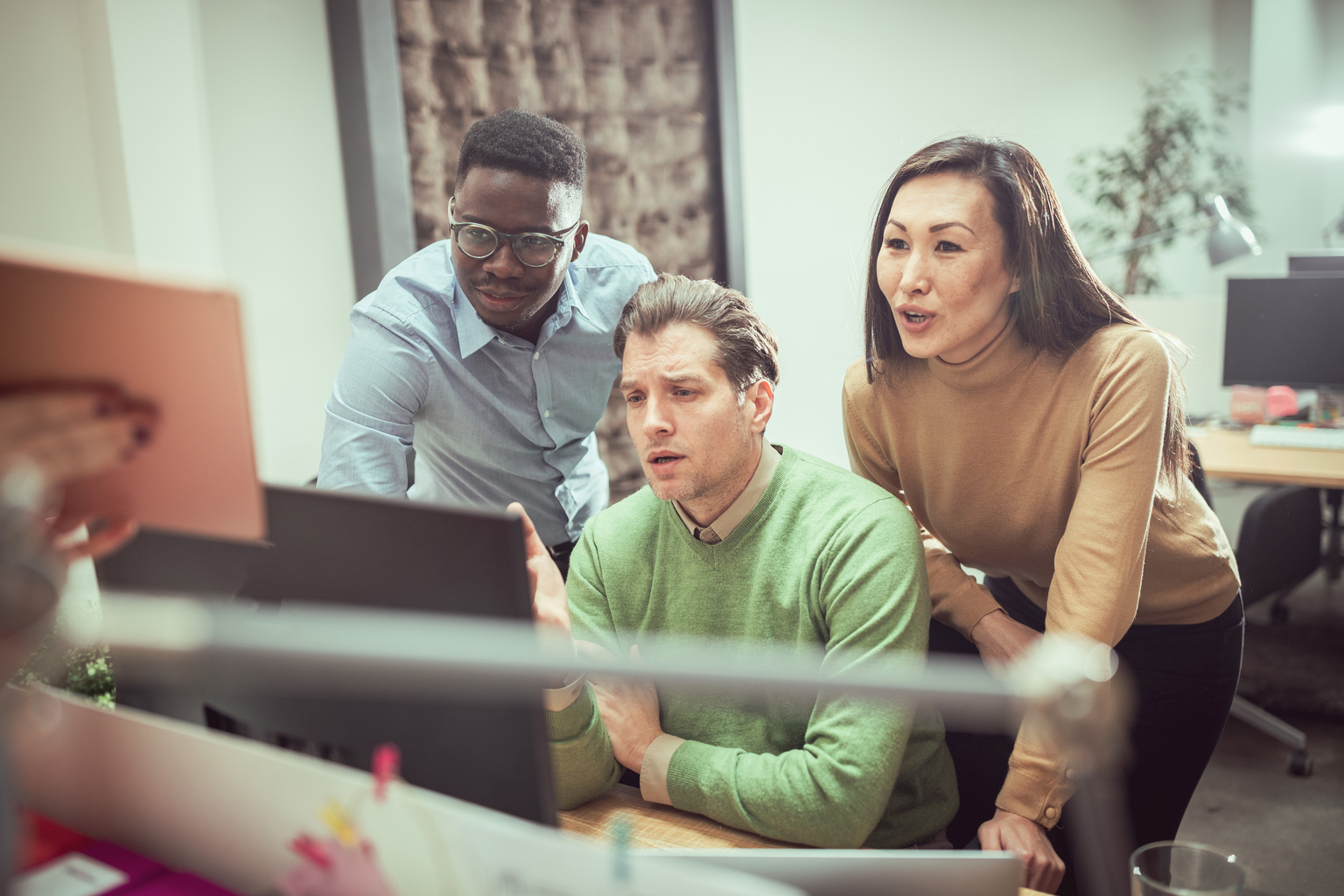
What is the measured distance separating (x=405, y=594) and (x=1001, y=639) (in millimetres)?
972

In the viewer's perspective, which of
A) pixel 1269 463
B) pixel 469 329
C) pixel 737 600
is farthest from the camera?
pixel 1269 463

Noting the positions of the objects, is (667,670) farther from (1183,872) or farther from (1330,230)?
(1330,230)

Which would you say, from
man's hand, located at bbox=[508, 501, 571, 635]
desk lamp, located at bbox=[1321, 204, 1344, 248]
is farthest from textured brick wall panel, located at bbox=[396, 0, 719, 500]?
desk lamp, located at bbox=[1321, 204, 1344, 248]

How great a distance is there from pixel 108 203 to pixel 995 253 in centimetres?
168

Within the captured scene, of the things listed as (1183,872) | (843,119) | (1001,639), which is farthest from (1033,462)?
(843,119)

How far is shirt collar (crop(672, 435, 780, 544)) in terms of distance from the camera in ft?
4.46

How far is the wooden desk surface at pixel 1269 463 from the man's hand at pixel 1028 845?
1.66 m

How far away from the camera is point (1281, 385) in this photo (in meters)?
3.25

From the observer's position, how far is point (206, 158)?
213cm

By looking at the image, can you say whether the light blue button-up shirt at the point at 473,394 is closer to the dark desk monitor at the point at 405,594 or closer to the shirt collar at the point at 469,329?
the shirt collar at the point at 469,329

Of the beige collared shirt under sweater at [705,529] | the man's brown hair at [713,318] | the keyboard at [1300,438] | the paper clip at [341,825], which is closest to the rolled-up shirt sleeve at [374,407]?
the man's brown hair at [713,318]

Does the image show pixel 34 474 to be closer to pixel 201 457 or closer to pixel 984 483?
pixel 201 457

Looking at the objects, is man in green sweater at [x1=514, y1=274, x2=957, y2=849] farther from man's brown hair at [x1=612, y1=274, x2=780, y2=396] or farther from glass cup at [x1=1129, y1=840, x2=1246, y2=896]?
glass cup at [x1=1129, y1=840, x2=1246, y2=896]

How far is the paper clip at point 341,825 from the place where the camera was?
24.7 inches
